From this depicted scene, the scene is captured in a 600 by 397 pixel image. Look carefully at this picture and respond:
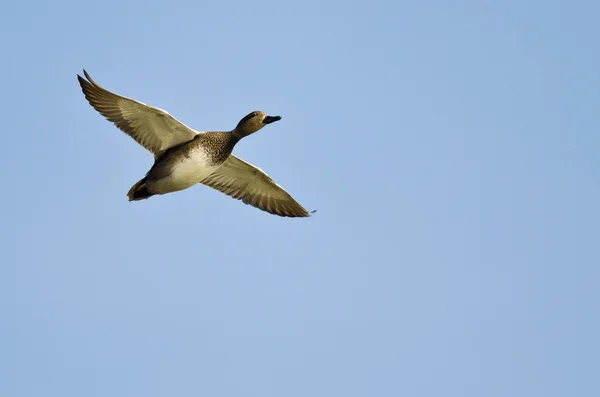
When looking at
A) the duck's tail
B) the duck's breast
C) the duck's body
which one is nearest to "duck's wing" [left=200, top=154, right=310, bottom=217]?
the duck's body

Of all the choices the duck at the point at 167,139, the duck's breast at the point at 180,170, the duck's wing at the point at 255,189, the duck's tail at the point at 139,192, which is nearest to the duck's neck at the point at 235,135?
the duck at the point at 167,139

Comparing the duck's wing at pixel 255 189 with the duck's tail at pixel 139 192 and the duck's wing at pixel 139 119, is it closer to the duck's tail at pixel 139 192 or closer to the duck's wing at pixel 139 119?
the duck's wing at pixel 139 119

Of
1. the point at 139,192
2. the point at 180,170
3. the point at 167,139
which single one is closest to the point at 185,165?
the point at 180,170

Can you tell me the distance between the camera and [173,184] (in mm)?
21938

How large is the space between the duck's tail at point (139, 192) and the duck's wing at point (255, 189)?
2.41 meters

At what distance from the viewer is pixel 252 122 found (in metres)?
22.4

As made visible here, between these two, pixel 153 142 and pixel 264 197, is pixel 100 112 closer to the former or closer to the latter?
pixel 153 142

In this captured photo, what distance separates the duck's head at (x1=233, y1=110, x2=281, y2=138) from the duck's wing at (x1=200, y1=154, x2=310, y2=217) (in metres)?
1.65

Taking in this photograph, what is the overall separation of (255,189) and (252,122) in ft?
8.03

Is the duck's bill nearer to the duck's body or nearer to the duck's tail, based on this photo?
the duck's body

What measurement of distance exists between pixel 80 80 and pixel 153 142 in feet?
5.86

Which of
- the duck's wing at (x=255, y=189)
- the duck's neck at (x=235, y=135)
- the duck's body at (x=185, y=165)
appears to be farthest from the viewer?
the duck's wing at (x=255, y=189)

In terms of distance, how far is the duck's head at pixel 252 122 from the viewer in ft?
73.5

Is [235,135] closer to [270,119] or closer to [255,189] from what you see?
[270,119]
